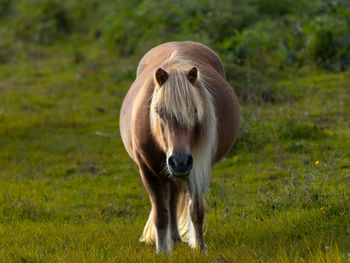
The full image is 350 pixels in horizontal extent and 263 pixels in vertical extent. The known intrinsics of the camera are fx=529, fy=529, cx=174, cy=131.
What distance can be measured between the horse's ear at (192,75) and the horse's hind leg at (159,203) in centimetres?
102

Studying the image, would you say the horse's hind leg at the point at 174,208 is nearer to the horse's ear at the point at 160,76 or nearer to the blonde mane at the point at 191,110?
the blonde mane at the point at 191,110

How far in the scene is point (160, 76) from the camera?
13.4 ft

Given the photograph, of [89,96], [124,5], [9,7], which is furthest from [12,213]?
[9,7]

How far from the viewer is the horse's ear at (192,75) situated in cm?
414

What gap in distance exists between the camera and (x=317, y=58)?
474 inches

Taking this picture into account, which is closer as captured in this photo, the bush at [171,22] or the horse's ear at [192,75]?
the horse's ear at [192,75]

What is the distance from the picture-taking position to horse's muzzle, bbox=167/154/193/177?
3756 millimetres

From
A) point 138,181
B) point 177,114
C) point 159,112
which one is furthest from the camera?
point 138,181

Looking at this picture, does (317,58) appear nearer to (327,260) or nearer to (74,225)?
(74,225)

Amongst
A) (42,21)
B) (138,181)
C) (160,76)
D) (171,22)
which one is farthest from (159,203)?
(42,21)

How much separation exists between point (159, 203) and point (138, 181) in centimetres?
248

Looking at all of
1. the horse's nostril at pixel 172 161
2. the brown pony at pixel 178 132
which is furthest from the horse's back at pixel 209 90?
the horse's nostril at pixel 172 161

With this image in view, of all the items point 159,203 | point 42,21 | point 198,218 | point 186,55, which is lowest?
point 42,21

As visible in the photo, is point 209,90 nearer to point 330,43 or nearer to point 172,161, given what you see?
point 172,161
